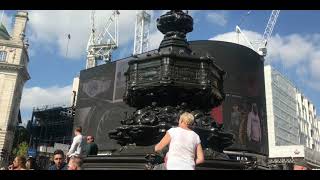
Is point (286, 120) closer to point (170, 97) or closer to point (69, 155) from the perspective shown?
point (170, 97)

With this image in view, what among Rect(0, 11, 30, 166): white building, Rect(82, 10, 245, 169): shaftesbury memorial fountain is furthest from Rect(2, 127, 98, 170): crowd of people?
Rect(0, 11, 30, 166): white building

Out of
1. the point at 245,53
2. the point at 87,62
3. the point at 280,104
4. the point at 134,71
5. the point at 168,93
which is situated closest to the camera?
the point at 168,93

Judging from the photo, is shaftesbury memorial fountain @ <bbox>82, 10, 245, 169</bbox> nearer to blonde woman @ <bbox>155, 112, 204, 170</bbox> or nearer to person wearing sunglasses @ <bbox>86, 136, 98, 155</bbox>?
person wearing sunglasses @ <bbox>86, 136, 98, 155</bbox>

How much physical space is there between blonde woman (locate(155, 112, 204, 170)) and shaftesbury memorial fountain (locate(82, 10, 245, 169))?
2484 millimetres

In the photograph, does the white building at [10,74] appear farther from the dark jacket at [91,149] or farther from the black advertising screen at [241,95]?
the dark jacket at [91,149]

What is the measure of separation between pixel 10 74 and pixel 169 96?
62.6 metres

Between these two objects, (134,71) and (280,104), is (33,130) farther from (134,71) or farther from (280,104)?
(134,71)

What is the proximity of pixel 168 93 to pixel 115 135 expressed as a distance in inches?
56.0

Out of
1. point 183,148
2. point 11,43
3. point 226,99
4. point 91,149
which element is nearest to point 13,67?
point 11,43

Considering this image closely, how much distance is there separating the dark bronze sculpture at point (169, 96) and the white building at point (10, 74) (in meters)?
60.0

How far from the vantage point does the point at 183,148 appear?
4301 millimetres

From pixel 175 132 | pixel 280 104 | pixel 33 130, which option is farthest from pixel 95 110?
pixel 175 132

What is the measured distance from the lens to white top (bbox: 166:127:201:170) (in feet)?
14.0
